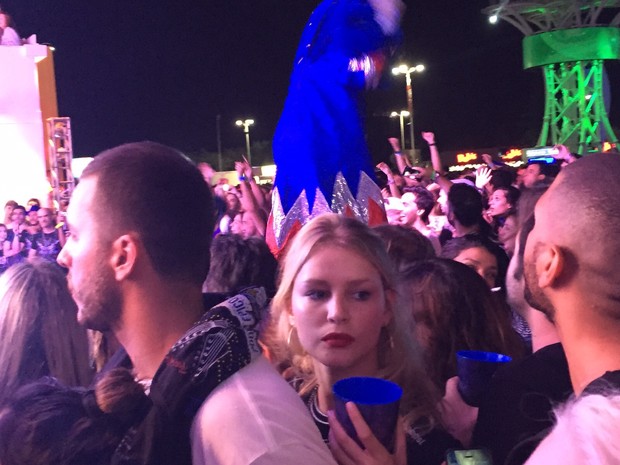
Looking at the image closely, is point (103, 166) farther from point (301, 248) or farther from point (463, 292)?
point (463, 292)

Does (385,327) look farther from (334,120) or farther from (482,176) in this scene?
(482,176)

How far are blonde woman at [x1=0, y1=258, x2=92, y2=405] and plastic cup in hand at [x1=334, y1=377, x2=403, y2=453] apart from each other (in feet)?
3.45

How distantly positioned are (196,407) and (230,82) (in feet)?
124

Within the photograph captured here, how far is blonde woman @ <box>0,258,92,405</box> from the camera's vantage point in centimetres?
217

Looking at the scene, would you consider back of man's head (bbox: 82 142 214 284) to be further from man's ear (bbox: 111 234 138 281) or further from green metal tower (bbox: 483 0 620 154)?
green metal tower (bbox: 483 0 620 154)

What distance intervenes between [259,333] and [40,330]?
0.89m

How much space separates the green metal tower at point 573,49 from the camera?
2561 centimetres

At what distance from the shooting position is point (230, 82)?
38.0m

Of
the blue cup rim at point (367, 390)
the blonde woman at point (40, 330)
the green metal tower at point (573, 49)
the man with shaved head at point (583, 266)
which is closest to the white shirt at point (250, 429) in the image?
the blue cup rim at point (367, 390)

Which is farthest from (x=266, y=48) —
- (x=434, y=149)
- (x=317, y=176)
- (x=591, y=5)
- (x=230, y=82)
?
(x=317, y=176)

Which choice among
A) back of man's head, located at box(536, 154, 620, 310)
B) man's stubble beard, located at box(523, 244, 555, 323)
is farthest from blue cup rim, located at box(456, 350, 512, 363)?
back of man's head, located at box(536, 154, 620, 310)

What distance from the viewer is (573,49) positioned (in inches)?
1008

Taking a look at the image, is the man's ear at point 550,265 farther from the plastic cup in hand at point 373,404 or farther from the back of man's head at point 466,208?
the back of man's head at point 466,208

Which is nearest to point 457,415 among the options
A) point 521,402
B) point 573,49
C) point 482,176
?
point 521,402
